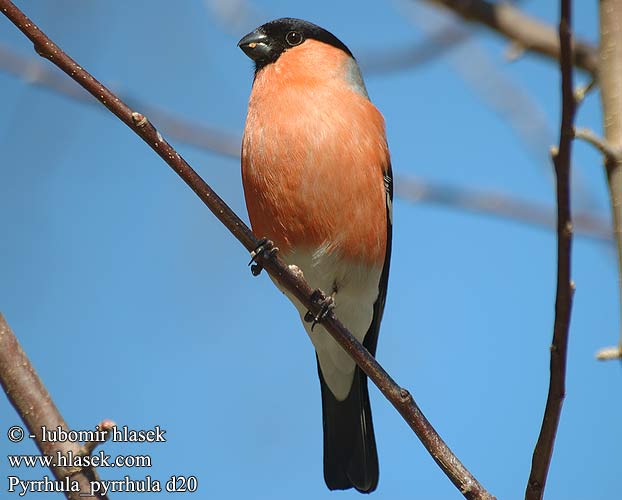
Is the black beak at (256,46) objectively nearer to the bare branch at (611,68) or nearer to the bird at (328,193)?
the bird at (328,193)

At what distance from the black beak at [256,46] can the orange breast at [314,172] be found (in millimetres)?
411

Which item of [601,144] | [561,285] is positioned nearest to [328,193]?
[601,144]

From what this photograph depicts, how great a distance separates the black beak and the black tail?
1.69 m

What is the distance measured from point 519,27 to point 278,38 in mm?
1220

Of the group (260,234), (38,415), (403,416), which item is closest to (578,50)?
(260,234)

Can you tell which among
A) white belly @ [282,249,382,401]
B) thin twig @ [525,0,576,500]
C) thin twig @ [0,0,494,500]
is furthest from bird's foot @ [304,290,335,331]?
thin twig @ [525,0,576,500]

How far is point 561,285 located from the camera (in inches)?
58.9

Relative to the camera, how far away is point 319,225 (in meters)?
3.35

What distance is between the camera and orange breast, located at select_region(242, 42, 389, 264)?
3.30 m

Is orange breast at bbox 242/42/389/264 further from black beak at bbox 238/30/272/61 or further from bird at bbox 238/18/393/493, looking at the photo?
black beak at bbox 238/30/272/61

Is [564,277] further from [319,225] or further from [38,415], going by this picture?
[319,225]

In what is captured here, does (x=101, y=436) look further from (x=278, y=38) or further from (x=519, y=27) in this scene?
(x=519, y=27)

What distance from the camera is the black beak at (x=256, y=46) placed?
12.9 feet

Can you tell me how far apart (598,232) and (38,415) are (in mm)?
2303
